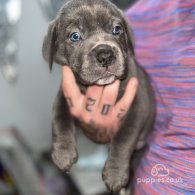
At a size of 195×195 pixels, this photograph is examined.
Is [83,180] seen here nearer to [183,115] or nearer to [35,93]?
[35,93]

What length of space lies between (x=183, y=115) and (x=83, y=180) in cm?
162

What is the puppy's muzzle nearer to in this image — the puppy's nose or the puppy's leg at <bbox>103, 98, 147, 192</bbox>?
the puppy's nose

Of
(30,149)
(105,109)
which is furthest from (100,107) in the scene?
(30,149)

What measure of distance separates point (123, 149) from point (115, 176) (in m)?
0.08

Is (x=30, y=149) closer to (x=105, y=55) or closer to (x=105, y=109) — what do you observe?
(x=105, y=109)

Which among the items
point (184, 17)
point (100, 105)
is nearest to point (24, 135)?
point (100, 105)

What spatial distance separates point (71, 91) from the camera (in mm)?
1034

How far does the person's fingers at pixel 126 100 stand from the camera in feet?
3.45

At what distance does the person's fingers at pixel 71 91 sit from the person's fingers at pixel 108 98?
60 mm

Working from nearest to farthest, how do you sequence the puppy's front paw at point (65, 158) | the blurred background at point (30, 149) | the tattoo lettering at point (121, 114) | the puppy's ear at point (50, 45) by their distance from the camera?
1. the puppy's ear at point (50, 45)
2. the puppy's front paw at point (65, 158)
3. the tattoo lettering at point (121, 114)
4. the blurred background at point (30, 149)

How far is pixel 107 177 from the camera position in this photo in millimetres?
1006

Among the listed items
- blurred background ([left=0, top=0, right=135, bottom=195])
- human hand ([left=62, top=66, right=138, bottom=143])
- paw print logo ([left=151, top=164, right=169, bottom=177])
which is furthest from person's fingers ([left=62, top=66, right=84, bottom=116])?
blurred background ([left=0, top=0, right=135, bottom=195])

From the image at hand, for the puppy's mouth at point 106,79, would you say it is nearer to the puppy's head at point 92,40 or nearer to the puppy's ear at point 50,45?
the puppy's head at point 92,40
